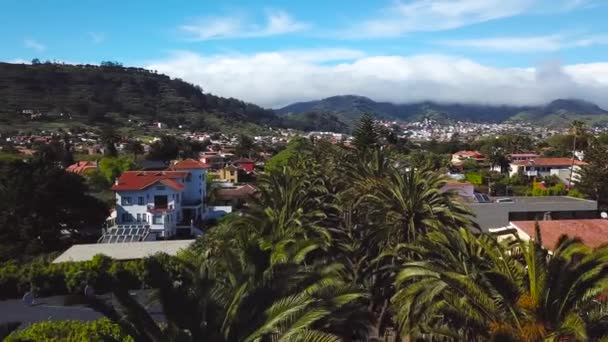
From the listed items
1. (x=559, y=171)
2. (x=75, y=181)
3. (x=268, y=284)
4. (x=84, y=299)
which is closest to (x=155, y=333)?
(x=84, y=299)

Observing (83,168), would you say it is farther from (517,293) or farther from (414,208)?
(517,293)

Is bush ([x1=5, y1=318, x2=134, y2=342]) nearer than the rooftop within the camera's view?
Yes

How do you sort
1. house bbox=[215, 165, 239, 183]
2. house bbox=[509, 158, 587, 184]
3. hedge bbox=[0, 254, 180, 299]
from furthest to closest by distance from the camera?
house bbox=[215, 165, 239, 183] → house bbox=[509, 158, 587, 184] → hedge bbox=[0, 254, 180, 299]

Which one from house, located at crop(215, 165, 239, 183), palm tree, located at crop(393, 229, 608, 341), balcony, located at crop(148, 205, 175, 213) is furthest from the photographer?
house, located at crop(215, 165, 239, 183)

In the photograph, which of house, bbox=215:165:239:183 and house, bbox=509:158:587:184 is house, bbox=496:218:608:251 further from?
house, bbox=215:165:239:183

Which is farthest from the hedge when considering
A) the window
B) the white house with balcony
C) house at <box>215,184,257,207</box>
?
house at <box>215,184,257,207</box>

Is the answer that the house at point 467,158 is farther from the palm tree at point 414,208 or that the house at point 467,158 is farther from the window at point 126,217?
the palm tree at point 414,208

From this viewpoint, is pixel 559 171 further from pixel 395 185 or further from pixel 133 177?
pixel 395 185
